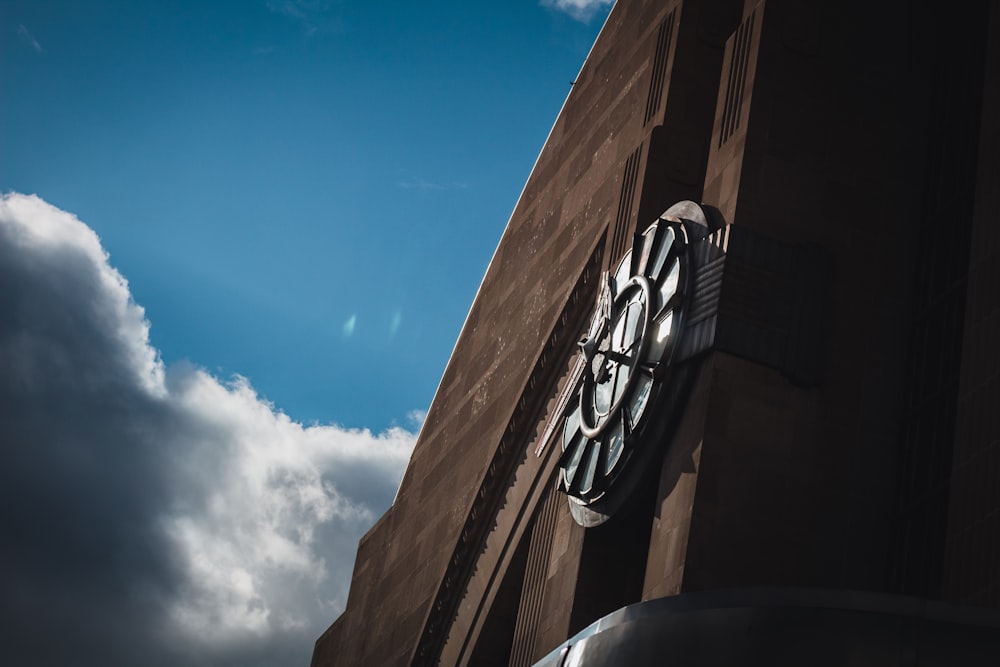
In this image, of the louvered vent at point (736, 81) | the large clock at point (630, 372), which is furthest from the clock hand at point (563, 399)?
the louvered vent at point (736, 81)

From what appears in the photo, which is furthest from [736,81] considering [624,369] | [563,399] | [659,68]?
[563,399]

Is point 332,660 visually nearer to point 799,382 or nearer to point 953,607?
point 799,382

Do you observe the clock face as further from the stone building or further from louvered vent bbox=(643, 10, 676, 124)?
louvered vent bbox=(643, 10, 676, 124)

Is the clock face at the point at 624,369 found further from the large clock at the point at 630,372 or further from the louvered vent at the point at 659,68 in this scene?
the louvered vent at the point at 659,68

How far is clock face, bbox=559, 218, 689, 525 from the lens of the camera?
21312 millimetres

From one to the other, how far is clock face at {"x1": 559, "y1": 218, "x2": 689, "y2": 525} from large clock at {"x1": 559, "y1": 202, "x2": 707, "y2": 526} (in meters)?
0.02

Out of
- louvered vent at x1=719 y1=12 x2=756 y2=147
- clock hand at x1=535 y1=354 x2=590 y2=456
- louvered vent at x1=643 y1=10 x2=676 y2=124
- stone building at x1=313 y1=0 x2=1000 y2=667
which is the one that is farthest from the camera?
louvered vent at x1=643 y1=10 x2=676 y2=124

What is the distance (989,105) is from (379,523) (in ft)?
83.7

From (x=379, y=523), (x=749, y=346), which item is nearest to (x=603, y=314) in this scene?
(x=749, y=346)

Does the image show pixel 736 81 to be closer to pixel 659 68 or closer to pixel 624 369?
pixel 624 369

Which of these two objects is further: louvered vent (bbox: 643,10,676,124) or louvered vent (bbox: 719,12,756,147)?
louvered vent (bbox: 643,10,676,124)

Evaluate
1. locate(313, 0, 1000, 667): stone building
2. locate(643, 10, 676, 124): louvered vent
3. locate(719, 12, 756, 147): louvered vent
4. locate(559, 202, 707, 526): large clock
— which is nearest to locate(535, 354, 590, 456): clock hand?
locate(313, 0, 1000, 667): stone building

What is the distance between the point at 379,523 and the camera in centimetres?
4159

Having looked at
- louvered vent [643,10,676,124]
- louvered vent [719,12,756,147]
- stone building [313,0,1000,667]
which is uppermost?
louvered vent [643,10,676,124]
